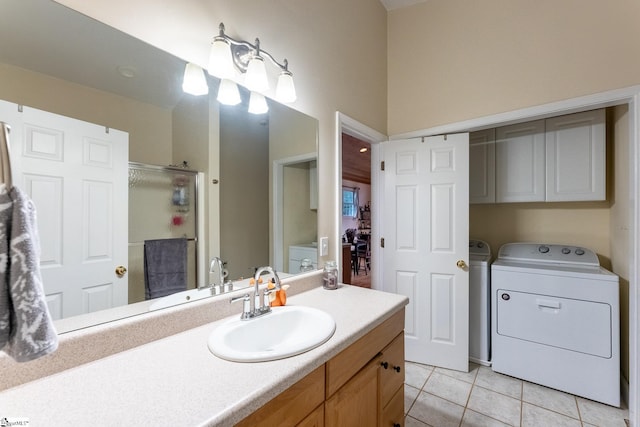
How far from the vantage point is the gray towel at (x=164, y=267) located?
1.01 metres

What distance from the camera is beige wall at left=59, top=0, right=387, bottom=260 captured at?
0.98 m

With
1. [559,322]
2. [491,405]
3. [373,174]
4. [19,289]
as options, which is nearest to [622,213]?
[559,322]

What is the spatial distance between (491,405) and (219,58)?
2582mm

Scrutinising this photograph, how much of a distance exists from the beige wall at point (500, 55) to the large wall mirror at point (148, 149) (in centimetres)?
134

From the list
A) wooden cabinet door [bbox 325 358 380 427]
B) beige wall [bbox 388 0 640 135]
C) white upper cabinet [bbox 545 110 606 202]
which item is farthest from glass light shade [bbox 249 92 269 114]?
white upper cabinet [bbox 545 110 606 202]

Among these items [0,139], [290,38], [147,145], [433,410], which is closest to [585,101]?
[290,38]

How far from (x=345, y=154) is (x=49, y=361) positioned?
441 cm

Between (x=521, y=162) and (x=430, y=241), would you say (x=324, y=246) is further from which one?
(x=521, y=162)

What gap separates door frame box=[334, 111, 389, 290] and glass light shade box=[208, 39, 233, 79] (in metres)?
0.87

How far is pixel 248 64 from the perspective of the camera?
1.28 m

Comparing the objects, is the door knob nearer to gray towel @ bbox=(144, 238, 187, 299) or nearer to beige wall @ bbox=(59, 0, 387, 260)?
gray towel @ bbox=(144, 238, 187, 299)

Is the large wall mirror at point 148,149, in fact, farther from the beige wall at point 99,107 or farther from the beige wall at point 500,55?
the beige wall at point 500,55

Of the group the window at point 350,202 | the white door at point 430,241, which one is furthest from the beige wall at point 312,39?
the window at point 350,202

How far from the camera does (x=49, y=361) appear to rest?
0.73m
